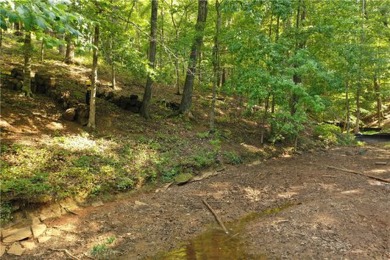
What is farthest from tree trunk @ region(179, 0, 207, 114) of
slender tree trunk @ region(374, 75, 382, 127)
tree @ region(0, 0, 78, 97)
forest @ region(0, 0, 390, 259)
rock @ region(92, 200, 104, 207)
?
slender tree trunk @ region(374, 75, 382, 127)

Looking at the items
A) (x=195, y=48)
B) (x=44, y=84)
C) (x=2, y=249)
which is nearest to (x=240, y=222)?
(x=2, y=249)

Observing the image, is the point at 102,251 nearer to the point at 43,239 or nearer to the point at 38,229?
the point at 43,239

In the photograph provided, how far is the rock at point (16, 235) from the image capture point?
6.00 m

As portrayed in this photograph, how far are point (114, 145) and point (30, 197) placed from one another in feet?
Result: 12.0

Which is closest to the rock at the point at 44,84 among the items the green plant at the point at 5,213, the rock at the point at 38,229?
the green plant at the point at 5,213

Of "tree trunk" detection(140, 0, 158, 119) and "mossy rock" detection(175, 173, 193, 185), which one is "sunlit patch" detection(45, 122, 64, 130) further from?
"mossy rock" detection(175, 173, 193, 185)

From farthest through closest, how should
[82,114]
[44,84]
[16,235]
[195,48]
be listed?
[195,48]
[44,84]
[82,114]
[16,235]

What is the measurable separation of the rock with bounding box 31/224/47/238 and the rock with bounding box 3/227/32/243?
3.8 inches

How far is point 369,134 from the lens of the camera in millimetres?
20938

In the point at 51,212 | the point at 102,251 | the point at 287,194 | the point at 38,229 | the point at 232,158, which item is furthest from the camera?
the point at 232,158

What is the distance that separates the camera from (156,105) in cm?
1542

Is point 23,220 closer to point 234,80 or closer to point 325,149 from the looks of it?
point 234,80

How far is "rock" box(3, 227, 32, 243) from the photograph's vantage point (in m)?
6.00

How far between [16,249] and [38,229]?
68cm
